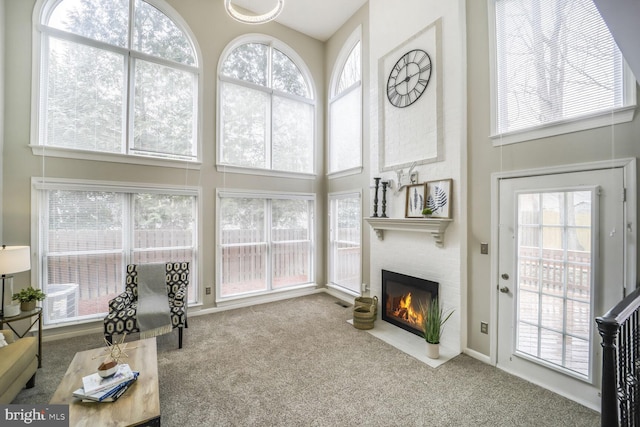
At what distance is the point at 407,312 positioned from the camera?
3717 millimetres

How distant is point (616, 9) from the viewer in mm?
1266

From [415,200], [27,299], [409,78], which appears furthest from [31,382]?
[409,78]

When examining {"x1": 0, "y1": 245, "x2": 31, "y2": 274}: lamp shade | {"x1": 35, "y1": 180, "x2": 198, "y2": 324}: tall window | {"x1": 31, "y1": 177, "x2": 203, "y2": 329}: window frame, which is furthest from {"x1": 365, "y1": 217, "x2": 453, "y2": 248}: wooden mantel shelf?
{"x1": 0, "y1": 245, "x2": 31, "y2": 274}: lamp shade

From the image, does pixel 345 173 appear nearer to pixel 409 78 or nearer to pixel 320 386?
pixel 409 78

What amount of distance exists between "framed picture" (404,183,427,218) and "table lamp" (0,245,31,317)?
417 centimetres

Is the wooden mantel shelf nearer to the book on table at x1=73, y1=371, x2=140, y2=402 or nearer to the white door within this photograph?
the white door

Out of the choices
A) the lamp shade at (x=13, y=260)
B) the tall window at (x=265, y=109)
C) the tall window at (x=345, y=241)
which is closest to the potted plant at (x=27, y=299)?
the lamp shade at (x=13, y=260)

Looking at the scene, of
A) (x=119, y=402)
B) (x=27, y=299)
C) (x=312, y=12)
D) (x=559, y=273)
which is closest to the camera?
(x=119, y=402)

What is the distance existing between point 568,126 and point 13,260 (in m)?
5.13

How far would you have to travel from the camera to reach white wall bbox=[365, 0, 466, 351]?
10.2 ft

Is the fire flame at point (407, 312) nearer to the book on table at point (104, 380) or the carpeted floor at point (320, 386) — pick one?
the carpeted floor at point (320, 386)

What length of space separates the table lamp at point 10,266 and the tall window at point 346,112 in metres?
4.21

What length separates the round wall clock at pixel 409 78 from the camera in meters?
3.50

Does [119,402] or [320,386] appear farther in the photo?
[320,386]
